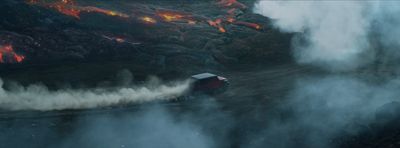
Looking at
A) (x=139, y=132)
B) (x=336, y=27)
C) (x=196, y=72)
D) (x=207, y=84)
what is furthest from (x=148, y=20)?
(x=139, y=132)

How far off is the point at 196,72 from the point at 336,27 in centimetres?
2241

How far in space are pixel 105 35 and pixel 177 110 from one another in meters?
23.6

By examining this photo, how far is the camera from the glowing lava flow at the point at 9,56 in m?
42.8

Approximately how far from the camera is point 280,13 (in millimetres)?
64062

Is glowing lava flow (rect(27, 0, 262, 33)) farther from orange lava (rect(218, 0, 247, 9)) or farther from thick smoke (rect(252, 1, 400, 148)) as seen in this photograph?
thick smoke (rect(252, 1, 400, 148))

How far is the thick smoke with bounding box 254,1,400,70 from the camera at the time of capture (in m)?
44.9

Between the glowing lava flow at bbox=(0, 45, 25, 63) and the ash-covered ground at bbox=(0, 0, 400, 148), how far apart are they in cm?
32

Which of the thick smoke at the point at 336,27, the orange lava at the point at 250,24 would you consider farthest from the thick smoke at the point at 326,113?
the orange lava at the point at 250,24

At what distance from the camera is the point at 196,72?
42.3 meters

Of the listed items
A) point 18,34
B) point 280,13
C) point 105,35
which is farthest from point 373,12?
point 18,34

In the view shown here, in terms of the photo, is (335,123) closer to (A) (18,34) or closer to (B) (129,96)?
(B) (129,96)

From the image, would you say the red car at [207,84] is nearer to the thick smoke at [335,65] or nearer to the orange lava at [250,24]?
the thick smoke at [335,65]

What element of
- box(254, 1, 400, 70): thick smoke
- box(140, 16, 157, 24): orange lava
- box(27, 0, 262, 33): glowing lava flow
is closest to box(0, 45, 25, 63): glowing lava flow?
box(27, 0, 262, 33): glowing lava flow

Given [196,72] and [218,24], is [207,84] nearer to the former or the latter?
[196,72]
